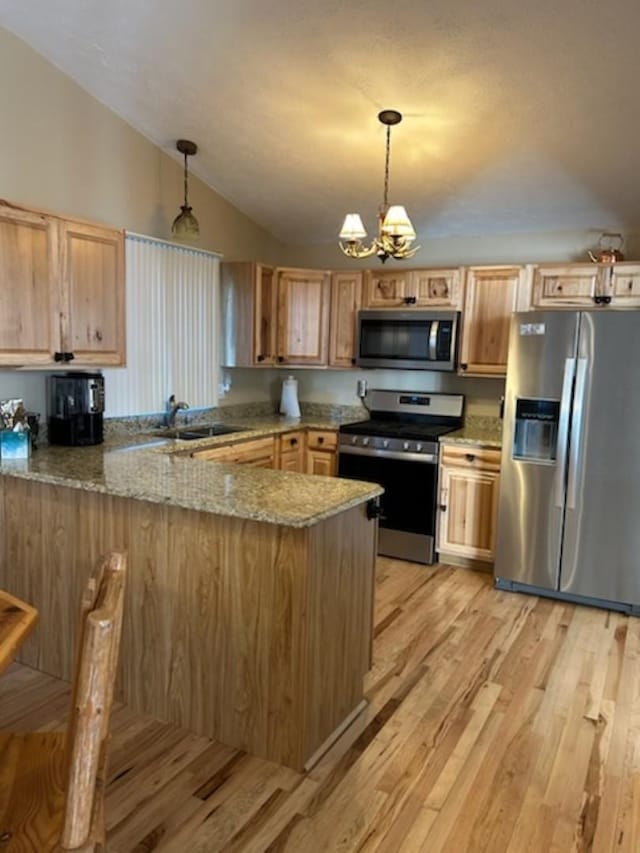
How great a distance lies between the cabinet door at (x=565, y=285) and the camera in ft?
12.7

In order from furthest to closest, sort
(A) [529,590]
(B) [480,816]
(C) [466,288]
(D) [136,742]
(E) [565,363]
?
(C) [466,288], (A) [529,590], (E) [565,363], (D) [136,742], (B) [480,816]

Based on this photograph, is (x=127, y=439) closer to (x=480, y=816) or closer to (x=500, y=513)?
(x=500, y=513)

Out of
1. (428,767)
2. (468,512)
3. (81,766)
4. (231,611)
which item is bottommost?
(428,767)

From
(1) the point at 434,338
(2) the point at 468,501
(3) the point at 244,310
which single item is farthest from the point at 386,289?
(2) the point at 468,501

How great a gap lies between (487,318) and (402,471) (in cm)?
123

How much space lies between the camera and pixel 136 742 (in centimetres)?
227

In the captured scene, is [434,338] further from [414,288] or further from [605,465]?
[605,465]

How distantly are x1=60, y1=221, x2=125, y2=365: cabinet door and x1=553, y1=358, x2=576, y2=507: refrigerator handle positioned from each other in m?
2.53

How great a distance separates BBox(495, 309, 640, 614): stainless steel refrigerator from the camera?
341 cm

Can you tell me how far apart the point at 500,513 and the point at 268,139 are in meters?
2.77

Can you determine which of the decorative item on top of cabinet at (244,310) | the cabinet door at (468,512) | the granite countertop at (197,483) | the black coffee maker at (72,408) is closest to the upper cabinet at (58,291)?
the black coffee maker at (72,408)

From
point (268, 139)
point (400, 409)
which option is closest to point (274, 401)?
point (400, 409)

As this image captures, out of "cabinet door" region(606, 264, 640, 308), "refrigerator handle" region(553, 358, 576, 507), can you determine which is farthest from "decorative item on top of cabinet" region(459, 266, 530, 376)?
"refrigerator handle" region(553, 358, 576, 507)

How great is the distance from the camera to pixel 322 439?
183 inches
